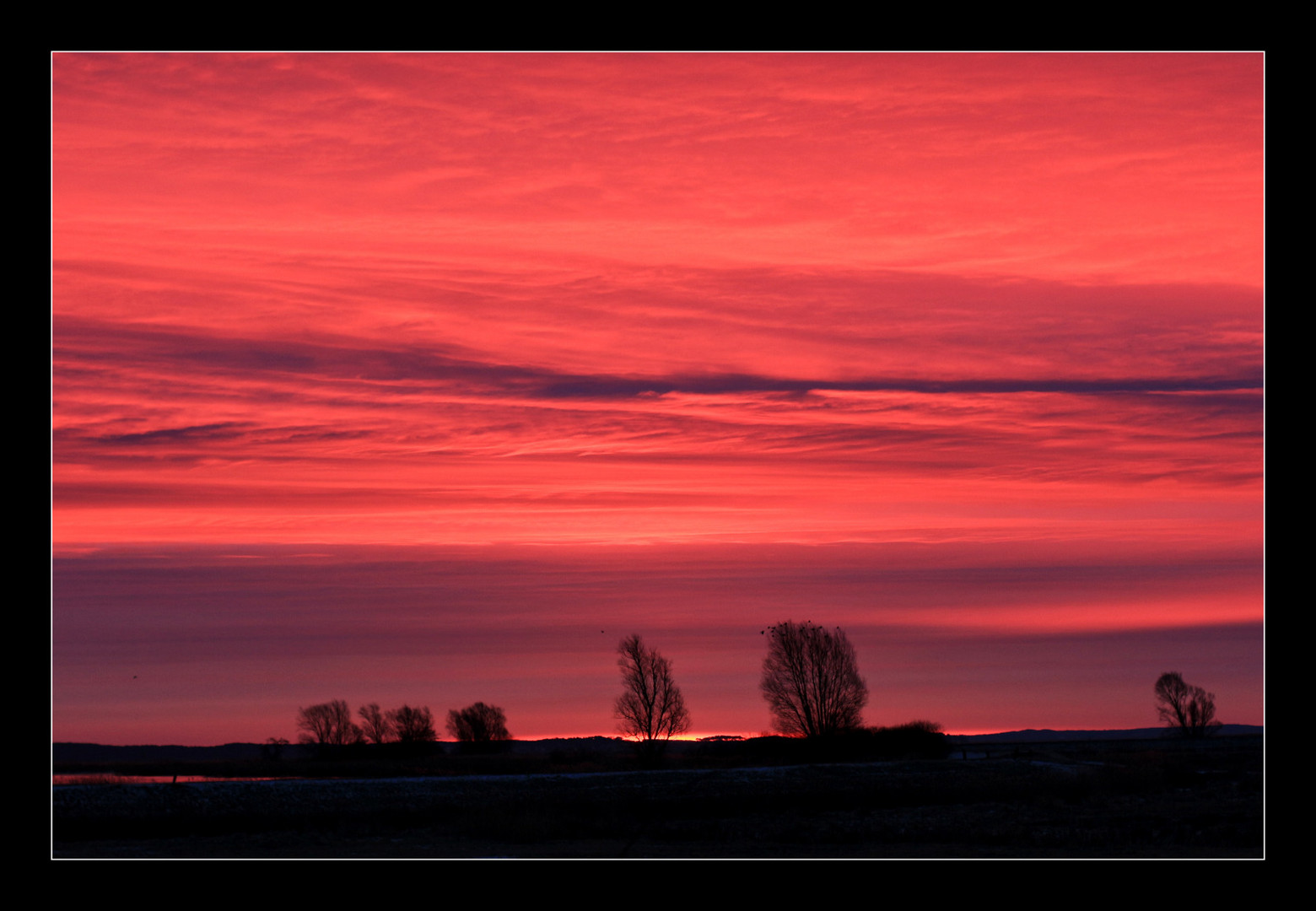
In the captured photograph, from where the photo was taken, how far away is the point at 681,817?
119 ft

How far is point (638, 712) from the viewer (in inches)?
3666

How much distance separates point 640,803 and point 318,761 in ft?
197

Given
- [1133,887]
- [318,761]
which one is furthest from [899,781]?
[318,761]

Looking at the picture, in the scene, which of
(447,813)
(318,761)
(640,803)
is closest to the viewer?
(447,813)

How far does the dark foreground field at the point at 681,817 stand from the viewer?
28812 mm

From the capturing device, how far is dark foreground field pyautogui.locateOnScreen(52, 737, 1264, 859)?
94.5ft

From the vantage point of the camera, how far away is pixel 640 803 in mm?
40375
